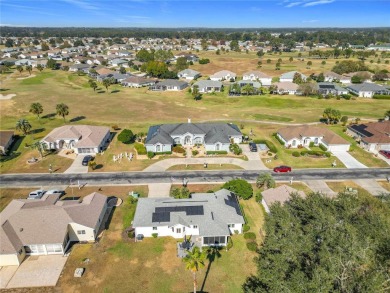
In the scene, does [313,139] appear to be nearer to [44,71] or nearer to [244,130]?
[244,130]

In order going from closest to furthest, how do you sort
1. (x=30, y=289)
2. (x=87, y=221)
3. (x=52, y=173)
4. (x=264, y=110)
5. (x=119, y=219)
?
(x=30, y=289) → (x=87, y=221) → (x=119, y=219) → (x=52, y=173) → (x=264, y=110)

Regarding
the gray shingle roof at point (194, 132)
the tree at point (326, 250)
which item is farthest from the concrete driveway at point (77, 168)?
the tree at point (326, 250)

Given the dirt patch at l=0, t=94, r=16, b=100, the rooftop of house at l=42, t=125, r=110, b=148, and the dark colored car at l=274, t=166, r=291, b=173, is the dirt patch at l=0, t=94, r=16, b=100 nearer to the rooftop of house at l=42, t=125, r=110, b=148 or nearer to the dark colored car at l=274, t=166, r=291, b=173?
the rooftop of house at l=42, t=125, r=110, b=148

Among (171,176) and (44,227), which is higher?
(44,227)

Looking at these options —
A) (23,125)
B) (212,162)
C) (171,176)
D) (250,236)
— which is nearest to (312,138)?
(212,162)

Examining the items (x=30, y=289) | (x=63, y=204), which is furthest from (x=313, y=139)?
(x=30, y=289)

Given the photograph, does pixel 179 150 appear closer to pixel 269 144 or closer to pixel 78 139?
pixel 269 144
